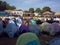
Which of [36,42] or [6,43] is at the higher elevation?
[36,42]

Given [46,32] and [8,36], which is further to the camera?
[46,32]

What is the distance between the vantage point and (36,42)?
9.50ft

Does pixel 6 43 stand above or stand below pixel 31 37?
below

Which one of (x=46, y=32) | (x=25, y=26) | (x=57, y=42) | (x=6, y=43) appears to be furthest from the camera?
(x=46, y=32)

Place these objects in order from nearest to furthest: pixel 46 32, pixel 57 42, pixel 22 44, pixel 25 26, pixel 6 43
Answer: pixel 22 44 → pixel 57 42 → pixel 6 43 → pixel 25 26 → pixel 46 32

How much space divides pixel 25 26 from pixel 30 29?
30cm

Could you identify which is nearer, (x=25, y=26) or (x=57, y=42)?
(x=57, y=42)

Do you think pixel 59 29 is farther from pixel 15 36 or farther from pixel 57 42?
pixel 57 42

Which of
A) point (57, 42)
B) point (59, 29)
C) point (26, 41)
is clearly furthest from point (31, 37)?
point (59, 29)

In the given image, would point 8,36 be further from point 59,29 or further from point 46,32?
point 59,29

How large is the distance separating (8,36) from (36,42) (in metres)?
5.74

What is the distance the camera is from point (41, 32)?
31.1 feet

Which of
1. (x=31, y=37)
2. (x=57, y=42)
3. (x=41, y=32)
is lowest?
(x=41, y=32)

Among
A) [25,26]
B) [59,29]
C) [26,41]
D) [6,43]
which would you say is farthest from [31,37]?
[59,29]
